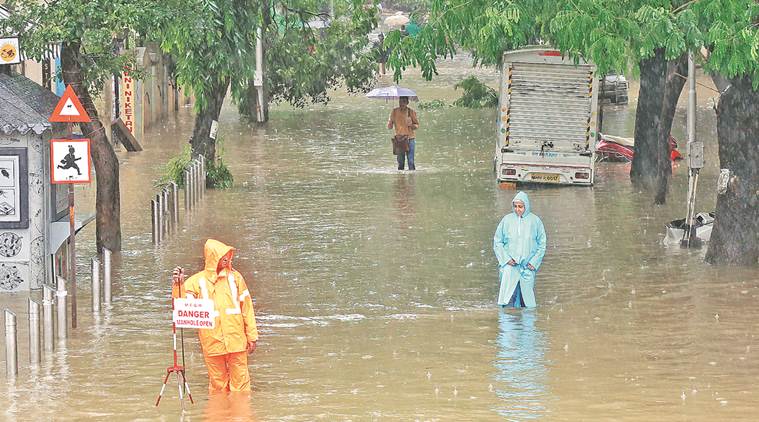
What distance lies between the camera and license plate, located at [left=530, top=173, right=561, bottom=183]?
101 feet

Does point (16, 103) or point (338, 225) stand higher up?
point (16, 103)

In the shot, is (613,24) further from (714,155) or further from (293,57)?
(293,57)

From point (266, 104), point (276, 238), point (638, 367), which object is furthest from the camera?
point (266, 104)

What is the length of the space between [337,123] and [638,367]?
1362 inches

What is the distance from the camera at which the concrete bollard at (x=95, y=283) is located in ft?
56.5

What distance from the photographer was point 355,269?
2088 cm

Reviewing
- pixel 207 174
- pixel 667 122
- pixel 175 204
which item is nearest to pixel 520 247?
pixel 175 204

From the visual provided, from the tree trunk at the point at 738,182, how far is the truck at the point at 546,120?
9.53 metres

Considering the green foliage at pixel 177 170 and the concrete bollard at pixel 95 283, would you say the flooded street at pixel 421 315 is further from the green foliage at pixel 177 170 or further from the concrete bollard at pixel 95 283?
Answer: the green foliage at pixel 177 170

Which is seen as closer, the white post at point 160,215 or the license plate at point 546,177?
the white post at point 160,215

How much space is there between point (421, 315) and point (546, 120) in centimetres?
1384

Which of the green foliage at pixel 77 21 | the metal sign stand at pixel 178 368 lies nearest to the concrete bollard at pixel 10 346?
the metal sign stand at pixel 178 368

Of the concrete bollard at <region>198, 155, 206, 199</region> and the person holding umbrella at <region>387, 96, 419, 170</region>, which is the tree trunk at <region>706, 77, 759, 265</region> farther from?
the person holding umbrella at <region>387, 96, 419, 170</region>

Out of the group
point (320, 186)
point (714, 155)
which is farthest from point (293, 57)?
point (320, 186)
